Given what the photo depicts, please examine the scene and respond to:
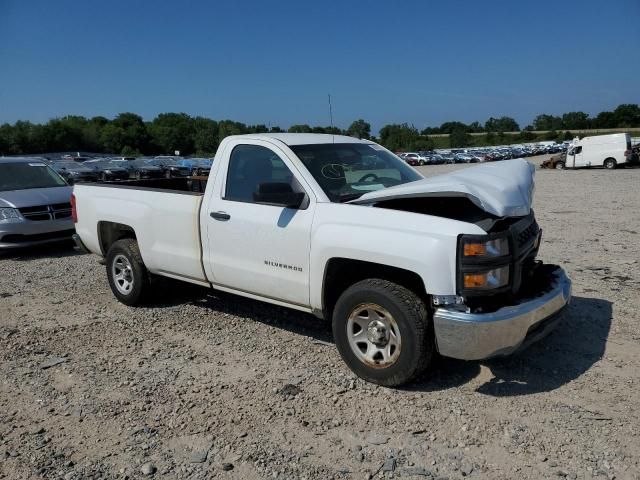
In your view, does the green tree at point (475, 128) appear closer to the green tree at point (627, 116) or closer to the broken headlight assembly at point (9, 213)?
the green tree at point (627, 116)

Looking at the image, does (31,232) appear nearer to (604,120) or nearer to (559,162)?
(559,162)

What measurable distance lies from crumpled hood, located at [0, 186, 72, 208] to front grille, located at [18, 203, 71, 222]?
0.07 meters

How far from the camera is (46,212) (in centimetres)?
952

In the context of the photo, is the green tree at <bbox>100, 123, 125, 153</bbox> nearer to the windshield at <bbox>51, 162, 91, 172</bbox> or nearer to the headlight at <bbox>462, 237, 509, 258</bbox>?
the windshield at <bbox>51, 162, 91, 172</bbox>

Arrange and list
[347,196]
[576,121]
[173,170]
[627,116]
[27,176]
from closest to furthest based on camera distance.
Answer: [347,196]
[27,176]
[173,170]
[627,116]
[576,121]

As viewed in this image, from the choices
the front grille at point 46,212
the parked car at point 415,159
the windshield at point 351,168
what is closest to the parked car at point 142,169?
the front grille at point 46,212

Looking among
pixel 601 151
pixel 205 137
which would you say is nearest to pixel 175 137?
pixel 205 137

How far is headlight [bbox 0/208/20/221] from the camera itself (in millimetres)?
9242

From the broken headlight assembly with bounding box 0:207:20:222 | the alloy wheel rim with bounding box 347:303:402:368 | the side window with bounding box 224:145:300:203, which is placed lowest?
the alloy wheel rim with bounding box 347:303:402:368

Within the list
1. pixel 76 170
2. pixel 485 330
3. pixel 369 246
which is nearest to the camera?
pixel 485 330

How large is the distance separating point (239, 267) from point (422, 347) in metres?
1.83

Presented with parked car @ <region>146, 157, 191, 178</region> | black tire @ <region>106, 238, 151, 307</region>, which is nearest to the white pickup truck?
black tire @ <region>106, 238, 151, 307</region>

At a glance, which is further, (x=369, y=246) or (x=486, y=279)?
(x=369, y=246)

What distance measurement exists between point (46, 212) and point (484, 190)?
324 inches
